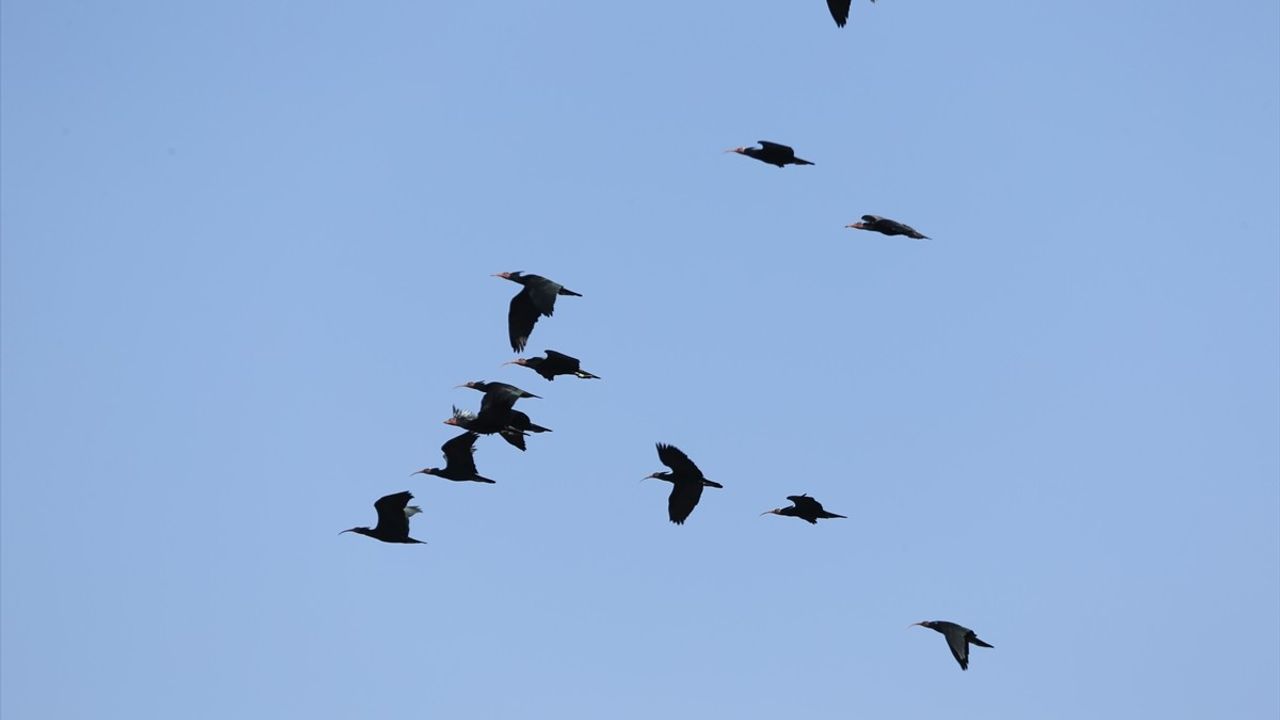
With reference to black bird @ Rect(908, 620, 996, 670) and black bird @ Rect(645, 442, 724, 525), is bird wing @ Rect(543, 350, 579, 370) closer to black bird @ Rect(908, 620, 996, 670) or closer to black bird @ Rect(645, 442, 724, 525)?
black bird @ Rect(645, 442, 724, 525)

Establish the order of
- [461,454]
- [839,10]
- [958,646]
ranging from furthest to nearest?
[461,454] < [958,646] < [839,10]

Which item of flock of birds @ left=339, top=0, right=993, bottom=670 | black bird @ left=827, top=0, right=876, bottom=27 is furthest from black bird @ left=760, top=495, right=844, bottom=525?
black bird @ left=827, top=0, right=876, bottom=27

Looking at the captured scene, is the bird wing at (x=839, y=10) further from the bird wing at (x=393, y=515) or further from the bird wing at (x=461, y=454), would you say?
the bird wing at (x=393, y=515)

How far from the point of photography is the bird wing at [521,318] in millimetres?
35219

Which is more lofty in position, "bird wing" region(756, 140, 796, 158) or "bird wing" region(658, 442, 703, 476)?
"bird wing" region(756, 140, 796, 158)

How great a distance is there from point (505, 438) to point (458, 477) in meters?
1.60

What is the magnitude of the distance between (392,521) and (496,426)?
4.04 m

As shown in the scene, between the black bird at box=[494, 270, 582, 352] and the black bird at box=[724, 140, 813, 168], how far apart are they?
4.37 metres

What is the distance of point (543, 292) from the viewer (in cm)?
3494

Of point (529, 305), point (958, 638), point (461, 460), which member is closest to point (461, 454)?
point (461, 460)

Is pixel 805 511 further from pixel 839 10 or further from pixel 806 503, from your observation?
pixel 839 10

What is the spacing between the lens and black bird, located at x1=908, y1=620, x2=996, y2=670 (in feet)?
111

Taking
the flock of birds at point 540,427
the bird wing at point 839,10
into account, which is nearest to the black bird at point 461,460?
the flock of birds at point 540,427

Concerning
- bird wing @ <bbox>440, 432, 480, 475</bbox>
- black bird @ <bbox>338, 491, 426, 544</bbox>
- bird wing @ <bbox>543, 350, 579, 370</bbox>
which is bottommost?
black bird @ <bbox>338, 491, 426, 544</bbox>
